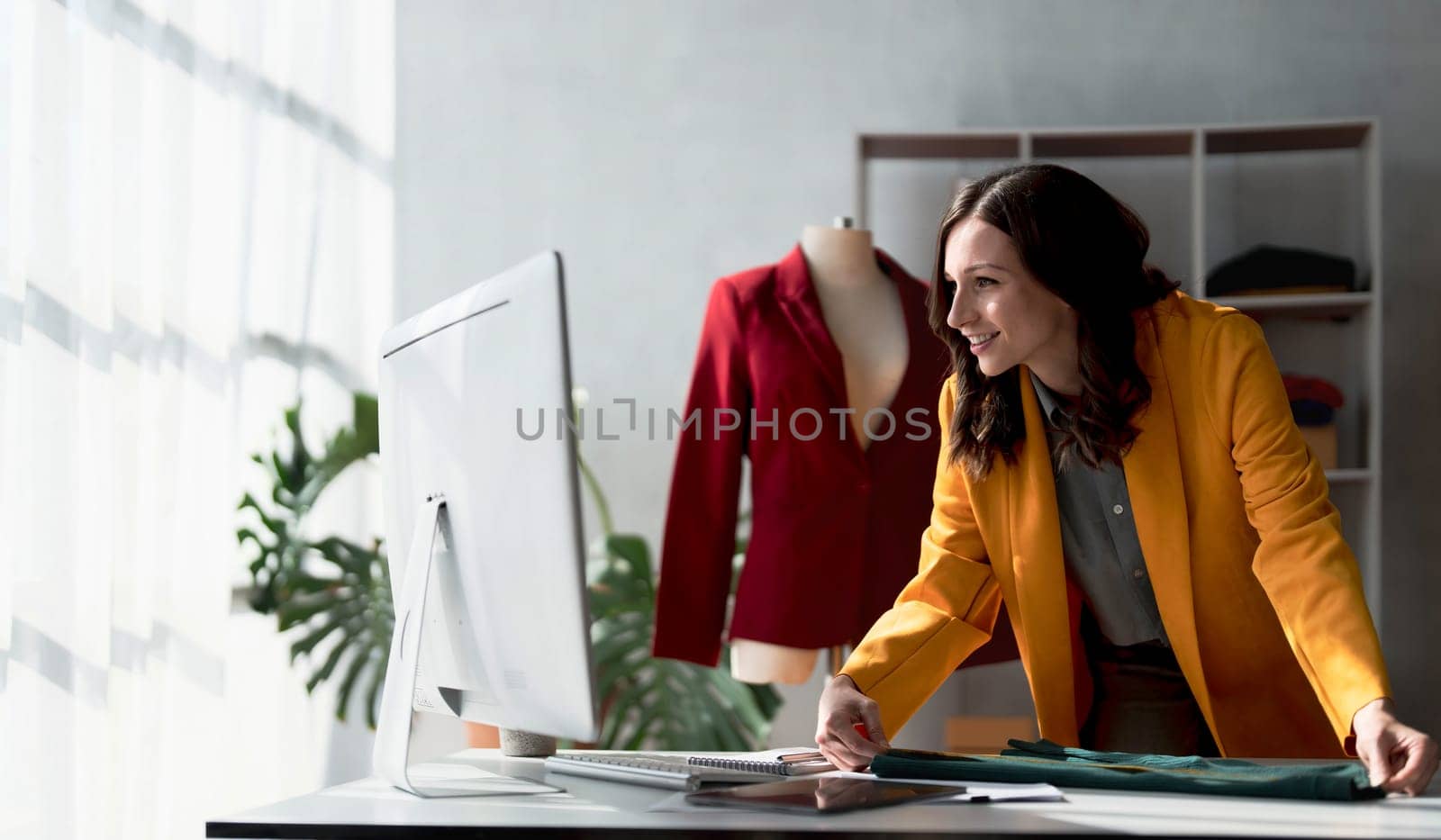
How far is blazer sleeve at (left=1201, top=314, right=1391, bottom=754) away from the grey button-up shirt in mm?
150

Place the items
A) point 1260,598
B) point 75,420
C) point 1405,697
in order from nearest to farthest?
1. point 1260,598
2. point 75,420
3. point 1405,697

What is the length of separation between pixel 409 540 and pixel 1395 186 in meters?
2.85

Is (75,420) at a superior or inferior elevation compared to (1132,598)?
superior

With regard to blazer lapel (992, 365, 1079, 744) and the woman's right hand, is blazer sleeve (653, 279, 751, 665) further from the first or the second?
the woman's right hand

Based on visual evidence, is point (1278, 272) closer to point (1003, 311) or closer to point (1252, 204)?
point (1252, 204)

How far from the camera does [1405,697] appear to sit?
3.17m

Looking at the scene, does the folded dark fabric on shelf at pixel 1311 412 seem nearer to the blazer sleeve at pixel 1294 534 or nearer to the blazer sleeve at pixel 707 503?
the blazer sleeve at pixel 707 503

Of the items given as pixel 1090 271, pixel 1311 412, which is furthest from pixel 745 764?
pixel 1311 412

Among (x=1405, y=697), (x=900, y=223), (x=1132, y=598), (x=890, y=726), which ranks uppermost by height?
(x=900, y=223)

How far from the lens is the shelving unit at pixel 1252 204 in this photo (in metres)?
2.93

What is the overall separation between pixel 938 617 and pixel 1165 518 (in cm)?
31

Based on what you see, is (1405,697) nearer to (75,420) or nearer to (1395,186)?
(1395,186)

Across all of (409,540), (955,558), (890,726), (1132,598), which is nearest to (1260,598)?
(1132,598)

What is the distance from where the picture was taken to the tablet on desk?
109cm
